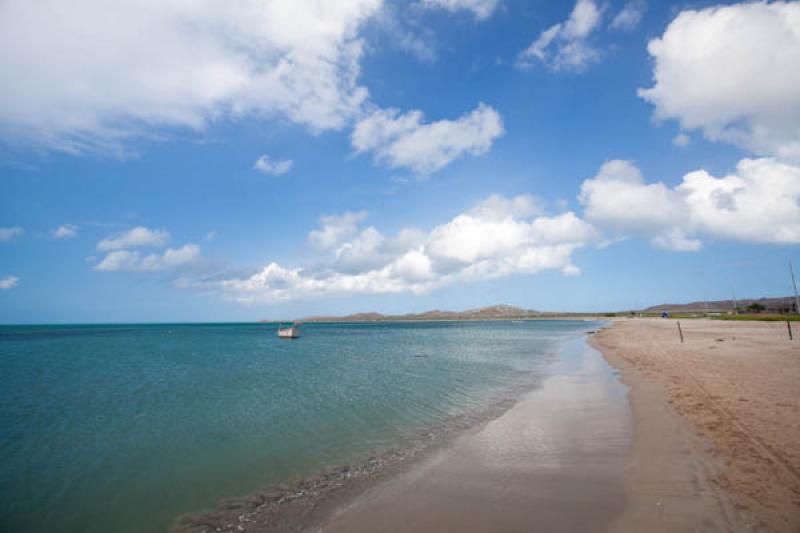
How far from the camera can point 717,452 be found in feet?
30.3

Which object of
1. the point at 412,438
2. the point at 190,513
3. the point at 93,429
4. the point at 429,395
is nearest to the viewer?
the point at 190,513

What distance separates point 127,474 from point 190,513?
3.75 meters

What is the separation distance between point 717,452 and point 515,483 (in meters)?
5.24

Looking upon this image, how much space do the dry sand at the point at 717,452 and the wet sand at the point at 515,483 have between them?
549 mm

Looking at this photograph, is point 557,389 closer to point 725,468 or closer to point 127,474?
point 725,468

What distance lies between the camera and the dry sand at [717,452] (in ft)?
21.3

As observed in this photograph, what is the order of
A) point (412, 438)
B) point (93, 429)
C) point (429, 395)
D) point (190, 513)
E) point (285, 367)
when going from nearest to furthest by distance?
point (190, 513) → point (412, 438) → point (93, 429) → point (429, 395) → point (285, 367)

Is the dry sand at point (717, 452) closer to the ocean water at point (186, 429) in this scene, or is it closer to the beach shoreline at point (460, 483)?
the beach shoreline at point (460, 483)

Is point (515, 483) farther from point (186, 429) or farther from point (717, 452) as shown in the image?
point (186, 429)

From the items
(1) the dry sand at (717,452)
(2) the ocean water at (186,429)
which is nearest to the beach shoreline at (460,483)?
(1) the dry sand at (717,452)

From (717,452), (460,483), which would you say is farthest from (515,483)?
(717,452)

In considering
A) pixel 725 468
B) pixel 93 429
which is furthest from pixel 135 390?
pixel 725 468

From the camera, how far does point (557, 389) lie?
19.7 m

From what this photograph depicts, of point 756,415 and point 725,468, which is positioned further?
point 756,415
